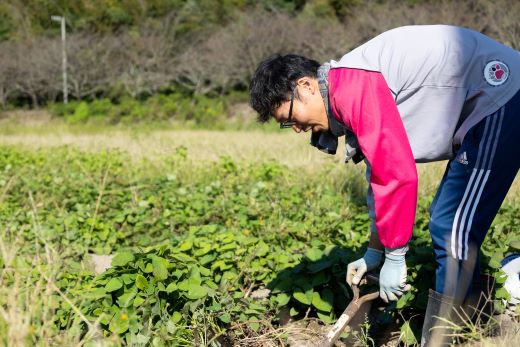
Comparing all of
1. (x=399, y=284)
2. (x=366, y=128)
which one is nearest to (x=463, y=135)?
(x=366, y=128)

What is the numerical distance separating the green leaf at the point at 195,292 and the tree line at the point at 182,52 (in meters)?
20.6

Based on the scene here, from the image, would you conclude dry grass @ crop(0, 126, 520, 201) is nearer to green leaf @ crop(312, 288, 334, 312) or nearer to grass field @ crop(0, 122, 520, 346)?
Answer: grass field @ crop(0, 122, 520, 346)

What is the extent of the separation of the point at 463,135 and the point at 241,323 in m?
1.39

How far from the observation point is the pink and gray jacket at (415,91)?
214 centimetres

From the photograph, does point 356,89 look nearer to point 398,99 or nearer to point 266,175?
point 398,99

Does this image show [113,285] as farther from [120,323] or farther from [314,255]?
[314,255]

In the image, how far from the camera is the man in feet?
7.02

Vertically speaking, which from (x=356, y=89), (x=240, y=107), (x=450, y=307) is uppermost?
(x=356, y=89)

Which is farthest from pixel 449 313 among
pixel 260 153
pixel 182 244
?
pixel 260 153

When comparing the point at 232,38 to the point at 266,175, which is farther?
the point at 232,38

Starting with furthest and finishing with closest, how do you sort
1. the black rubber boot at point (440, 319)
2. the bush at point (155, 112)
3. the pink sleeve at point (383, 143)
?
the bush at point (155, 112) < the black rubber boot at point (440, 319) < the pink sleeve at point (383, 143)

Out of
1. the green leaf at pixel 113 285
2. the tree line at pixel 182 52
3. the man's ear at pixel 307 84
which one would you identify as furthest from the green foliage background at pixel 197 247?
the tree line at pixel 182 52

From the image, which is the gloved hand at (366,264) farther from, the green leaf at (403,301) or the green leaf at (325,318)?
the green leaf at (325,318)

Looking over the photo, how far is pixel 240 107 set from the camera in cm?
2231
